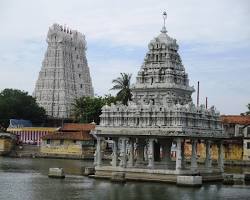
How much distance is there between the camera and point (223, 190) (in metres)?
43.2

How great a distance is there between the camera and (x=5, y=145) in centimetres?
9225

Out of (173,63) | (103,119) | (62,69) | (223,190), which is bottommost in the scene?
(223,190)

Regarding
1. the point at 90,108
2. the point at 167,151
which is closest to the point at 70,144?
the point at 90,108

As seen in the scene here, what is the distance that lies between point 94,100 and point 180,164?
58474mm

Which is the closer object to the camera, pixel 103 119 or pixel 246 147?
pixel 103 119

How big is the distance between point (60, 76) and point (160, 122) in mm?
75581

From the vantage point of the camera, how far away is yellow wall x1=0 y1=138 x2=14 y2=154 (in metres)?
91.6

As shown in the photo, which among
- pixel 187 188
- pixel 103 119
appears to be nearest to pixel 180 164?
pixel 187 188

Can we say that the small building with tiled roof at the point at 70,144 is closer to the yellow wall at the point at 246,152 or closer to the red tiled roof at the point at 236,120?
the red tiled roof at the point at 236,120

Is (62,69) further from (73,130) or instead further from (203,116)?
(203,116)

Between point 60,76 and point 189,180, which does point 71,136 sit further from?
point 189,180

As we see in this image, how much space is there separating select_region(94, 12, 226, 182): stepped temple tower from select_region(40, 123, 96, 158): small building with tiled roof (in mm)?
32875

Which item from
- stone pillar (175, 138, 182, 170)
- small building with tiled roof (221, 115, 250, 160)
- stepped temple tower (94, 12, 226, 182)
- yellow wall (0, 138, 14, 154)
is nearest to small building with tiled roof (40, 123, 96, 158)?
yellow wall (0, 138, 14, 154)

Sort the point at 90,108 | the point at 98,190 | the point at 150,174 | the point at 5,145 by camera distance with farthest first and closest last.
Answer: the point at 90,108, the point at 5,145, the point at 150,174, the point at 98,190
